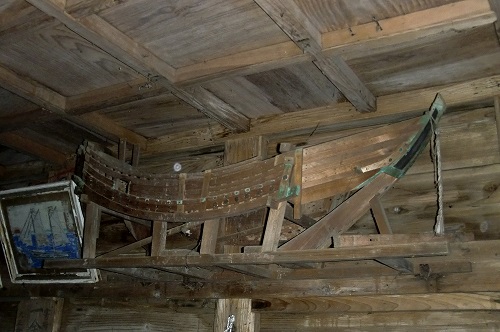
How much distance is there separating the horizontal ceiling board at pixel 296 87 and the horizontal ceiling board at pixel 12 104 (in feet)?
5.26

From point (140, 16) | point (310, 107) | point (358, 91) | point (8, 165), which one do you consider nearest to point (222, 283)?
point (310, 107)

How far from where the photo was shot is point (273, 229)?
261cm

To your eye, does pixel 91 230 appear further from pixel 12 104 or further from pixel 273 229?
pixel 273 229

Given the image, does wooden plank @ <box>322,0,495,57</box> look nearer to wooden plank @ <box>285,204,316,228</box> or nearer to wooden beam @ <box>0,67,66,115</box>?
wooden plank @ <box>285,204,316,228</box>

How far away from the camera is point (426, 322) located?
310 cm

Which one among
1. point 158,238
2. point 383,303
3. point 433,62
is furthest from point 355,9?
point 383,303

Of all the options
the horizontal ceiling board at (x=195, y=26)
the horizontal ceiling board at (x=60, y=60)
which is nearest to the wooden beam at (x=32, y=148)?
the horizontal ceiling board at (x=60, y=60)

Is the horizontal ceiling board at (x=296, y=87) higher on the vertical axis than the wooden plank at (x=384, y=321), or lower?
higher

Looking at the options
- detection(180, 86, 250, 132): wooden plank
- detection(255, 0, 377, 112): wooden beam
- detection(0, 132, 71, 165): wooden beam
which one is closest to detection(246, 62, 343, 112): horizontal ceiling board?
detection(255, 0, 377, 112): wooden beam

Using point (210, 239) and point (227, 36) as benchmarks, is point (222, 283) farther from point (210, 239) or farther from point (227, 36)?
point (227, 36)

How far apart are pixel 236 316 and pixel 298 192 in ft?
4.40

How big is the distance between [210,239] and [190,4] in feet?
3.84

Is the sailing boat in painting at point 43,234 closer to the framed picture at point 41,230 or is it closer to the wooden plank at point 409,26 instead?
the framed picture at point 41,230

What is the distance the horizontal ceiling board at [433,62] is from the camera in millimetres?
2689
